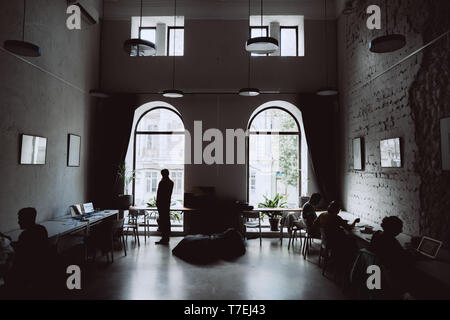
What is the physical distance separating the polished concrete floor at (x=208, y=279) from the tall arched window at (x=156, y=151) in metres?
2.37

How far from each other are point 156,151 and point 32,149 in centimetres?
340

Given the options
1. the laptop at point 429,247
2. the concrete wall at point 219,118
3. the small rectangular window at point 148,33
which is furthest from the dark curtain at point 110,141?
the laptop at point 429,247

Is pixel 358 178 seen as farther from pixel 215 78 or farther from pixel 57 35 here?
pixel 57 35

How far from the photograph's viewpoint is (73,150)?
20.5 feet

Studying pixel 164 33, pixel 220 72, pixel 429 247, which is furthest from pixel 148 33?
pixel 429 247

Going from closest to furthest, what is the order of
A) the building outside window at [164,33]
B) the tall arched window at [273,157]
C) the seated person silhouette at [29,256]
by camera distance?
the seated person silhouette at [29,256] < the building outside window at [164,33] < the tall arched window at [273,157]

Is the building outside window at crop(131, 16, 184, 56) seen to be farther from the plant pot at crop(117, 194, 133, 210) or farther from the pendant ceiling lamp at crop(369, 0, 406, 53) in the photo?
the pendant ceiling lamp at crop(369, 0, 406, 53)

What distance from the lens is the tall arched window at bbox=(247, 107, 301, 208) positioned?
775 cm

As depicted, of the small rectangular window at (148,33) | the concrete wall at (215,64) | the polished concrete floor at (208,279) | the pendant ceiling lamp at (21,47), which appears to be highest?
the small rectangular window at (148,33)

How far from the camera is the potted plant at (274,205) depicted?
7.32 metres

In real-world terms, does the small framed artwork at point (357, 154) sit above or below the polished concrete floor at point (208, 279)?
above

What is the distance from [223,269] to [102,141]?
468 cm

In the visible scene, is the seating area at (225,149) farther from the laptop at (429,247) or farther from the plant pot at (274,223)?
the plant pot at (274,223)

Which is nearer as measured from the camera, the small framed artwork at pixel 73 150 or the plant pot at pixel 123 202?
the small framed artwork at pixel 73 150
